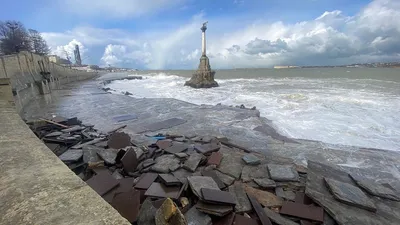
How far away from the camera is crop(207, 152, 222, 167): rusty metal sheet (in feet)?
14.3

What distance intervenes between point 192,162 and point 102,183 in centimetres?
172

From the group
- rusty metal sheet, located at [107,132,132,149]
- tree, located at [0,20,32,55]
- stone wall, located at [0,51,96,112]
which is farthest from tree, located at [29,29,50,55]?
rusty metal sheet, located at [107,132,132,149]

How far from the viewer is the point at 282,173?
3938 mm

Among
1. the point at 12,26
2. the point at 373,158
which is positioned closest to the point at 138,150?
the point at 373,158

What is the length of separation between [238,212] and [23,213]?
2448mm

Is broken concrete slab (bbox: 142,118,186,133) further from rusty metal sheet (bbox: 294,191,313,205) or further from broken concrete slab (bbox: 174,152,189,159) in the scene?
rusty metal sheet (bbox: 294,191,313,205)

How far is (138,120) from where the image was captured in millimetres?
9711

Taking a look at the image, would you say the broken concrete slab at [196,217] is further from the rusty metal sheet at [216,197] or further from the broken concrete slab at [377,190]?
the broken concrete slab at [377,190]

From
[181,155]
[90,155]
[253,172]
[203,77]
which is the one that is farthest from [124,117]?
[203,77]

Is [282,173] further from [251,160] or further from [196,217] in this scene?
[196,217]

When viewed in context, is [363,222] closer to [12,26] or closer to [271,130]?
[271,130]

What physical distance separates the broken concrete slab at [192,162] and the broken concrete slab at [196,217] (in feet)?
3.92

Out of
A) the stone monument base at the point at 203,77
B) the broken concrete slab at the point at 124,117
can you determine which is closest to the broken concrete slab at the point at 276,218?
the broken concrete slab at the point at 124,117

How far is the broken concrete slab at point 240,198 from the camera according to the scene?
3004 mm
